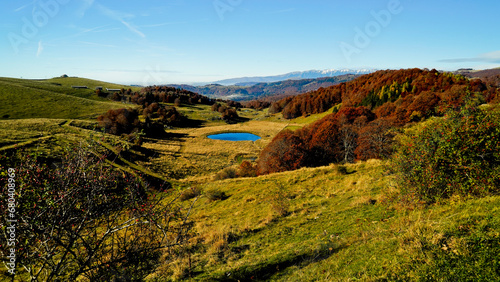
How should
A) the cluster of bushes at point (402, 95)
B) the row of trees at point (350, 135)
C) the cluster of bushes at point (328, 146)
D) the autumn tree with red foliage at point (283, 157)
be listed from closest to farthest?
the autumn tree with red foliage at point (283, 157) → the cluster of bushes at point (328, 146) → the row of trees at point (350, 135) → the cluster of bushes at point (402, 95)

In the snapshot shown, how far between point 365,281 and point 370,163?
21.4 meters

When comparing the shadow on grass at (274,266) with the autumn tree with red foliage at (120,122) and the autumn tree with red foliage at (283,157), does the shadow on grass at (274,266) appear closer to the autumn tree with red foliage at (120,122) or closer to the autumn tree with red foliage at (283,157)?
the autumn tree with red foliage at (283,157)

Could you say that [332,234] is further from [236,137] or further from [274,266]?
[236,137]

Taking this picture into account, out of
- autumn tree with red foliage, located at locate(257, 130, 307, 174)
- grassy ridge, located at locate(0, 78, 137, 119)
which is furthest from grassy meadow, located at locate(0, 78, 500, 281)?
grassy ridge, located at locate(0, 78, 137, 119)

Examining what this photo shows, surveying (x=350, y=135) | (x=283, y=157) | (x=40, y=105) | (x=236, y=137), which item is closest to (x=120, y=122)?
(x=236, y=137)

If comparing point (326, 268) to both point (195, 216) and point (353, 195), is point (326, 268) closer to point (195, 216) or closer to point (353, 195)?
point (353, 195)

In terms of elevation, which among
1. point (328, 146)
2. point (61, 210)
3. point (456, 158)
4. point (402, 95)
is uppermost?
point (402, 95)

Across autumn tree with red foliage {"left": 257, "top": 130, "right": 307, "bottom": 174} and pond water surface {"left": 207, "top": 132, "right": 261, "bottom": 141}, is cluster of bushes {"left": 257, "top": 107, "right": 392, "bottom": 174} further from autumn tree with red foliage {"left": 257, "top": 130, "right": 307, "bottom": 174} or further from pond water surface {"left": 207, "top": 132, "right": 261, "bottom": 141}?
pond water surface {"left": 207, "top": 132, "right": 261, "bottom": 141}

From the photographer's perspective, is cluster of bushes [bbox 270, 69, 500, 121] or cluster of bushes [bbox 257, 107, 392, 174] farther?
cluster of bushes [bbox 270, 69, 500, 121]

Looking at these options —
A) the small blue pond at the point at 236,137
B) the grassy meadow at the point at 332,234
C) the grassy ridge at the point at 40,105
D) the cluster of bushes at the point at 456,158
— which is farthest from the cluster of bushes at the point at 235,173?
the grassy ridge at the point at 40,105

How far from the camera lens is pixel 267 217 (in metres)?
16.6

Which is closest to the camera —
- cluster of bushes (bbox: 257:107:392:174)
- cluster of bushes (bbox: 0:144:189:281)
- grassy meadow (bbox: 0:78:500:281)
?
cluster of bushes (bbox: 0:144:189:281)

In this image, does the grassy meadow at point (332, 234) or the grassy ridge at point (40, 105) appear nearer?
the grassy meadow at point (332, 234)

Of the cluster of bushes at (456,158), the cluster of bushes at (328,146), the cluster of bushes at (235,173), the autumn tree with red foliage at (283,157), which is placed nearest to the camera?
the cluster of bushes at (456,158)
